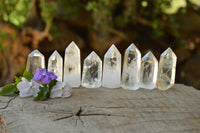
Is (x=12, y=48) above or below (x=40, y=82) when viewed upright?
above

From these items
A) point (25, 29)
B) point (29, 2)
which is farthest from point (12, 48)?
point (29, 2)

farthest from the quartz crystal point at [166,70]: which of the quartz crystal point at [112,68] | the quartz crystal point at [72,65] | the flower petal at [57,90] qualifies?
the flower petal at [57,90]

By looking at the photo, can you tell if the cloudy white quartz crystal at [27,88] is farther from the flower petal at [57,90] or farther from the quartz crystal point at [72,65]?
the quartz crystal point at [72,65]

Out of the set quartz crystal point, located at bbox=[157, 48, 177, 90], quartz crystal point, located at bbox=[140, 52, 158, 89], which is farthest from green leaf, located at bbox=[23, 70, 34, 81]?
quartz crystal point, located at bbox=[157, 48, 177, 90]

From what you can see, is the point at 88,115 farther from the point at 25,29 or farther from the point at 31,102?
the point at 25,29

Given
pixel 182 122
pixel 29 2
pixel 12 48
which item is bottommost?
pixel 182 122

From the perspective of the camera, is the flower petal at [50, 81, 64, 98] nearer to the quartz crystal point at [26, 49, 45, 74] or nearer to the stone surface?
the stone surface

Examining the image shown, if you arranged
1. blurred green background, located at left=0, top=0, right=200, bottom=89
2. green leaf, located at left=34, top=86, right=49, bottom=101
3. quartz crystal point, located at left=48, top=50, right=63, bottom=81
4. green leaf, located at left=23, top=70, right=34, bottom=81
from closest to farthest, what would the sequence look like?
1. green leaf, located at left=34, top=86, right=49, bottom=101
2. green leaf, located at left=23, top=70, right=34, bottom=81
3. quartz crystal point, located at left=48, top=50, right=63, bottom=81
4. blurred green background, located at left=0, top=0, right=200, bottom=89
